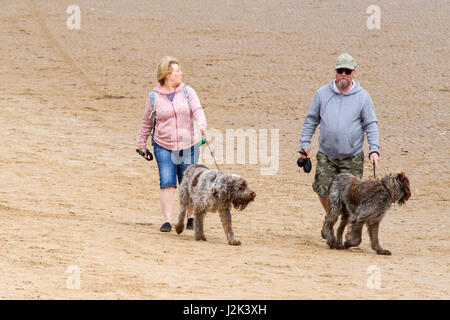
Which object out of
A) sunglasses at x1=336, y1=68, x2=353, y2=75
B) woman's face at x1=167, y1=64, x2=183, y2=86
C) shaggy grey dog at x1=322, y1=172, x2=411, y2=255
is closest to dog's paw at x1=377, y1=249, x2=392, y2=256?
shaggy grey dog at x1=322, y1=172, x2=411, y2=255

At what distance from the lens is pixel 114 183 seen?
1389cm

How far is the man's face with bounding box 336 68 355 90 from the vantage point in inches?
378

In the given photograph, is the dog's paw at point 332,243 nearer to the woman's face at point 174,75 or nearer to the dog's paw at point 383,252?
the dog's paw at point 383,252

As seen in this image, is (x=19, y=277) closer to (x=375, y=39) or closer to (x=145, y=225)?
(x=145, y=225)

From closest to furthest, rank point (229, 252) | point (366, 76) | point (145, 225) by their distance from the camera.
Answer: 1. point (229, 252)
2. point (145, 225)
3. point (366, 76)

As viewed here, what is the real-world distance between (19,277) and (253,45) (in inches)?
692

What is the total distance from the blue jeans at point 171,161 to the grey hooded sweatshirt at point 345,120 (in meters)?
1.48

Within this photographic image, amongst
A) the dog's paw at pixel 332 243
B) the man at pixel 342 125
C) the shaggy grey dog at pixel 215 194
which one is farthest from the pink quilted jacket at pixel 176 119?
the dog's paw at pixel 332 243

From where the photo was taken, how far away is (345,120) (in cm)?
973

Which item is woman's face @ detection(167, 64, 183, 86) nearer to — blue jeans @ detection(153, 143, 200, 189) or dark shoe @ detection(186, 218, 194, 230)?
blue jeans @ detection(153, 143, 200, 189)

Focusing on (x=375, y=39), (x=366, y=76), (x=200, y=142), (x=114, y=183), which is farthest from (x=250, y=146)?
(x=375, y=39)

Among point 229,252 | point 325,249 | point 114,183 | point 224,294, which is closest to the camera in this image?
point 224,294

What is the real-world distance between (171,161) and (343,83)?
6.81 ft

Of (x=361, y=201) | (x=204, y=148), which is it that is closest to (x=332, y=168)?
(x=361, y=201)
